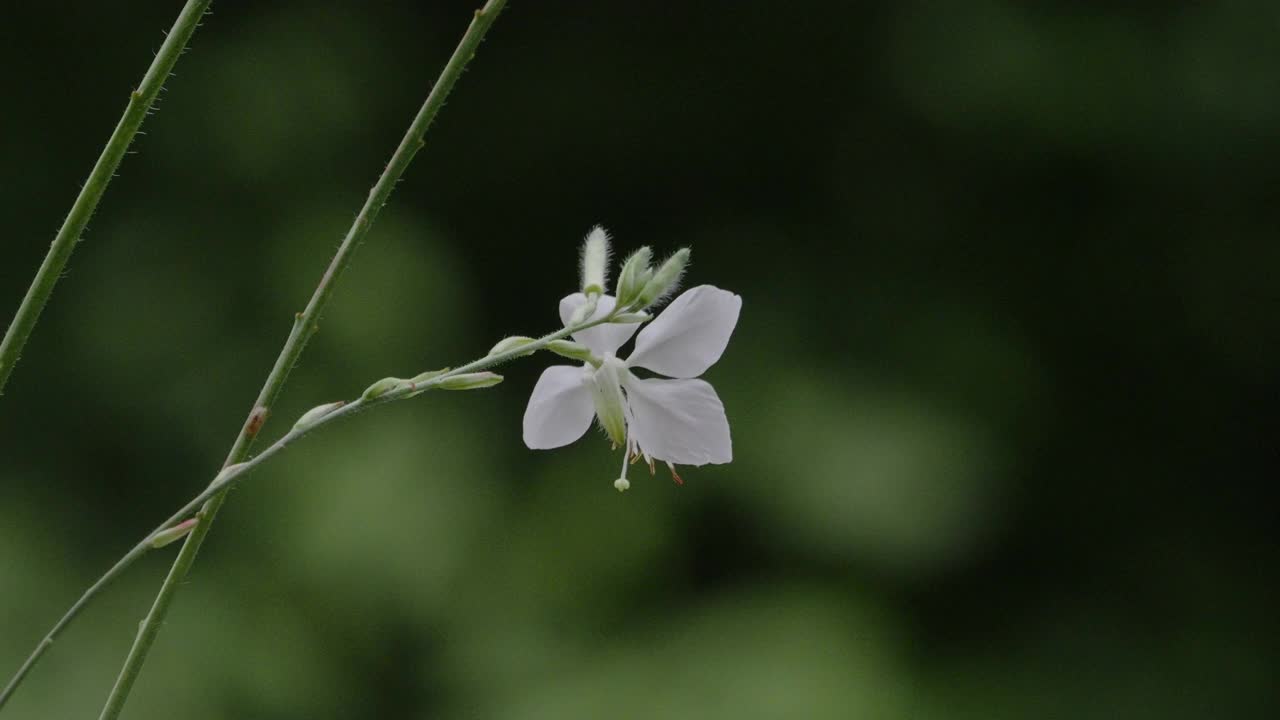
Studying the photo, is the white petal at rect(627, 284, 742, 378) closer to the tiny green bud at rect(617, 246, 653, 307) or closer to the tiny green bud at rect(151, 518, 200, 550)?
the tiny green bud at rect(617, 246, 653, 307)

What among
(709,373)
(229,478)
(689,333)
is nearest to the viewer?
(229,478)

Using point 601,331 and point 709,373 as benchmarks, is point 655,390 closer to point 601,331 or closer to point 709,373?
point 601,331

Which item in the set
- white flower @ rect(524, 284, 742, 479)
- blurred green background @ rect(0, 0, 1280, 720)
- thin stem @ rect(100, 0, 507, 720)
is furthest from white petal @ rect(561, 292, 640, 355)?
blurred green background @ rect(0, 0, 1280, 720)

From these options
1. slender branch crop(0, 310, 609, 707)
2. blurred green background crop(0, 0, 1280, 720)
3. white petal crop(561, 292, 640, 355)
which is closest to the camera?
slender branch crop(0, 310, 609, 707)

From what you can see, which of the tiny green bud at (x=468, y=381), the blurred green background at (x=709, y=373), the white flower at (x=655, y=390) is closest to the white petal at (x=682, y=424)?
the white flower at (x=655, y=390)

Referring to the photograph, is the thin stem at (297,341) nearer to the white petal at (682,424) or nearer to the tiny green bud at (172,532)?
the tiny green bud at (172,532)

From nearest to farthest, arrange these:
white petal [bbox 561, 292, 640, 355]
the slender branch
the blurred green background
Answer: the slender branch
white petal [bbox 561, 292, 640, 355]
the blurred green background

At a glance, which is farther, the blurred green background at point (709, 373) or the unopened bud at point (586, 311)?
the blurred green background at point (709, 373)

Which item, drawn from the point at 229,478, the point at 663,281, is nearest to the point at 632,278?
the point at 663,281
